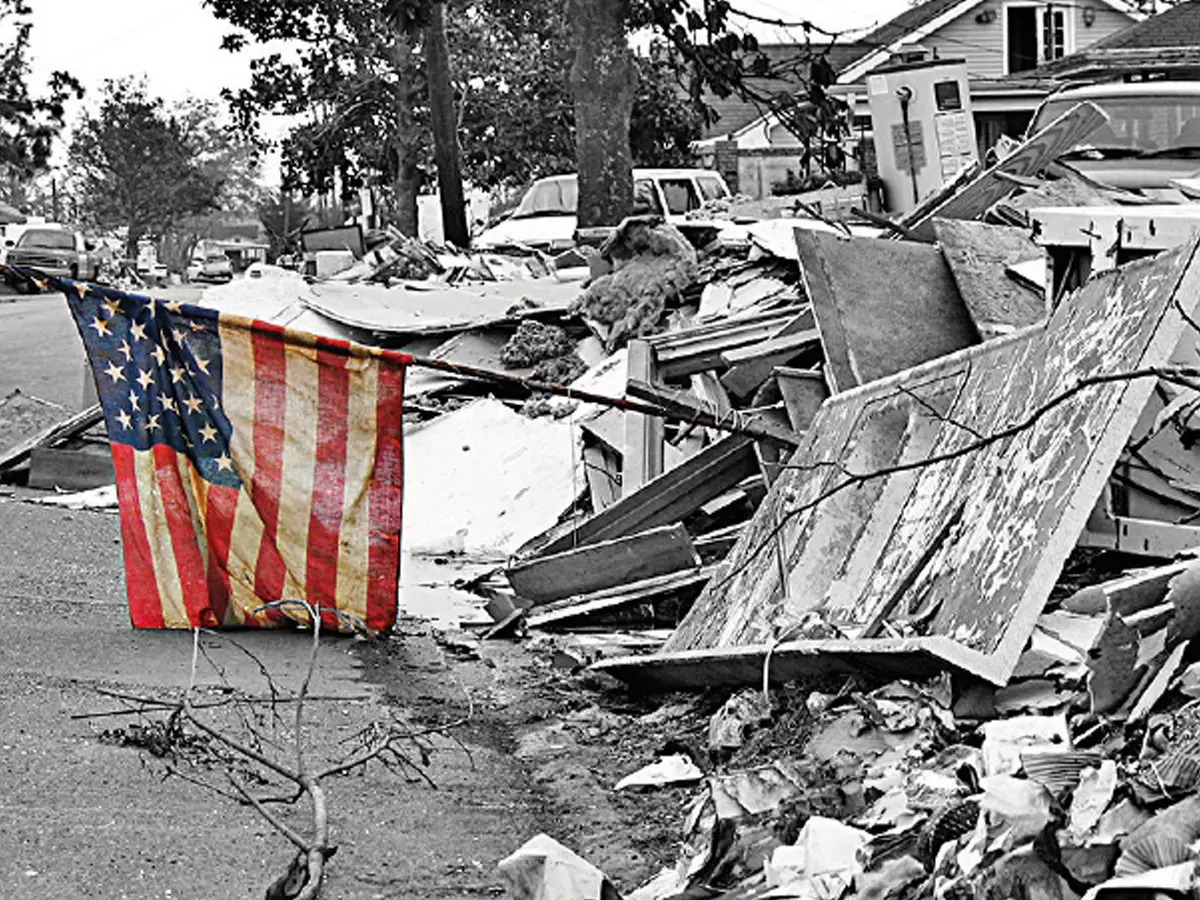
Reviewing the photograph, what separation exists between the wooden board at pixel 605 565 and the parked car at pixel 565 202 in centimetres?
1583

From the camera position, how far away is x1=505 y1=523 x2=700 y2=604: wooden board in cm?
952

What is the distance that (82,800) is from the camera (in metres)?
6.36

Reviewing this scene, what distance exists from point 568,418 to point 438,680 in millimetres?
4484

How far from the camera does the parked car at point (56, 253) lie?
49688mm

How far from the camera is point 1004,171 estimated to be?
39.2 feet

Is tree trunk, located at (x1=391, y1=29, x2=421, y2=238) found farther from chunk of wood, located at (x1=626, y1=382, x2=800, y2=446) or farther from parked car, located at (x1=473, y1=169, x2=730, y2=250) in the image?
chunk of wood, located at (x1=626, y1=382, x2=800, y2=446)

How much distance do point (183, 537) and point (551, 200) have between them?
1919cm

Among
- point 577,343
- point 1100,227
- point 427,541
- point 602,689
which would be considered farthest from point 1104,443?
point 577,343

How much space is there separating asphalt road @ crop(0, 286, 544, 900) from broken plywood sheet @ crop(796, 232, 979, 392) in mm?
2114

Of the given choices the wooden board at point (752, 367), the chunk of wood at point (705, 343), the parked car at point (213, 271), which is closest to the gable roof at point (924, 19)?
the parked car at point (213, 271)

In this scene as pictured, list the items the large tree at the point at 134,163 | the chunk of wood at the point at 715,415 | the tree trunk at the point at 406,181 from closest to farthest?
the chunk of wood at the point at 715,415
the tree trunk at the point at 406,181
the large tree at the point at 134,163

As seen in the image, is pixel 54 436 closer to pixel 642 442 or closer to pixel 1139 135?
pixel 642 442

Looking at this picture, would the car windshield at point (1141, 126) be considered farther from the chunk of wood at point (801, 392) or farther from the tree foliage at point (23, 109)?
the tree foliage at point (23, 109)

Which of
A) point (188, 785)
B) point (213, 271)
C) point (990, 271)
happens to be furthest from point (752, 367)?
point (213, 271)
